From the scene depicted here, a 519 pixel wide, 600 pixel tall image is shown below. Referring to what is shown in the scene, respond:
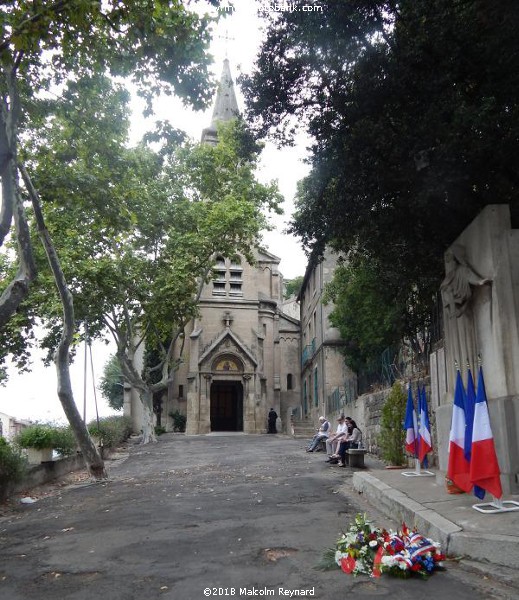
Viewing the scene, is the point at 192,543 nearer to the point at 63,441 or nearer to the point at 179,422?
the point at 63,441

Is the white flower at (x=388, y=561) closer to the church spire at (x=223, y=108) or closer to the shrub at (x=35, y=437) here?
the shrub at (x=35, y=437)

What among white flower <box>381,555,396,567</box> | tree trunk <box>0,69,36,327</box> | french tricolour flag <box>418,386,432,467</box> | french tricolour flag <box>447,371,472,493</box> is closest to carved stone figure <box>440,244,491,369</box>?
french tricolour flag <box>447,371,472,493</box>

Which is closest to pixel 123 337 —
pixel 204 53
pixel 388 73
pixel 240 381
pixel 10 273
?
pixel 10 273

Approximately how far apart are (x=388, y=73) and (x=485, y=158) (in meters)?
2.00

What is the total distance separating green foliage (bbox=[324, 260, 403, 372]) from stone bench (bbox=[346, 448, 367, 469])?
3.99m

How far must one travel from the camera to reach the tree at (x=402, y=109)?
8180mm

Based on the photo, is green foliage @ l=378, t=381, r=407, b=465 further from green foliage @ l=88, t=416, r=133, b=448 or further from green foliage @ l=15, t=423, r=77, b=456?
green foliage @ l=88, t=416, r=133, b=448

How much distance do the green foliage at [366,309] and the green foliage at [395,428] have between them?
8.59 feet

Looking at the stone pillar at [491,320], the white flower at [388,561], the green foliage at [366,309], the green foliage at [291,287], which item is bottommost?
the white flower at [388,561]

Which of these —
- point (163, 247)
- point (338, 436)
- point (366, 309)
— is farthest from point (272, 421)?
point (338, 436)

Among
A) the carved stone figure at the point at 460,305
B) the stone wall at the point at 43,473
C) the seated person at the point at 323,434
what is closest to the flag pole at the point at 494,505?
the carved stone figure at the point at 460,305

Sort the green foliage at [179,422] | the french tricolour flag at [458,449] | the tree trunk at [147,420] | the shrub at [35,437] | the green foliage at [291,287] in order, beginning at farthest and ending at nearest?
1. the green foliage at [291,287]
2. the green foliage at [179,422]
3. the tree trunk at [147,420]
4. the shrub at [35,437]
5. the french tricolour flag at [458,449]

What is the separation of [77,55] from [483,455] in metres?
9.35

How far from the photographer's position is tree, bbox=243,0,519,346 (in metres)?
8.18
